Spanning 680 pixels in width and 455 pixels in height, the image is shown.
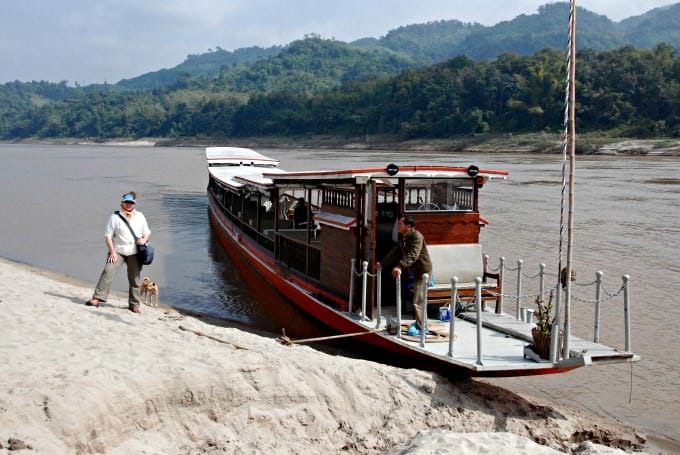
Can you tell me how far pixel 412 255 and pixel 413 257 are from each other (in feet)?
0.10

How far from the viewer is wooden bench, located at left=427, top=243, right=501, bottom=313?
9.73 meters

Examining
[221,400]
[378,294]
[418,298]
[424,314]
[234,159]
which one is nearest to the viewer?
[221,400]

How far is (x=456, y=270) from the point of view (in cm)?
989

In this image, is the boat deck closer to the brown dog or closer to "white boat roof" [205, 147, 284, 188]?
the brown dog

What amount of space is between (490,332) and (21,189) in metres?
39.1

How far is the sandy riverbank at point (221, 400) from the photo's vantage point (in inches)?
225

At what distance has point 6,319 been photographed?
25.9 ft

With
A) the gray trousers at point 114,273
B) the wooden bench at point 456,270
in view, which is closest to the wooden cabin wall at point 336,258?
the wooden bench at point 456,270

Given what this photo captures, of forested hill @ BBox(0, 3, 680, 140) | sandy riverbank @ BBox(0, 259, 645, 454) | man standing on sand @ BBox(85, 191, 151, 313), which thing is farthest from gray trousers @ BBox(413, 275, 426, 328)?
forested hill @ BBox(0, 3, 680, 140)

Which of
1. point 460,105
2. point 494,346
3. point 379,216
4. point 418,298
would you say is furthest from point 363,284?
point 460,105

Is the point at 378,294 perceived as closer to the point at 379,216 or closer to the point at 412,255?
the point at 412,255

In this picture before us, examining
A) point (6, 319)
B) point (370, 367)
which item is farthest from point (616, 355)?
point (6, 319)

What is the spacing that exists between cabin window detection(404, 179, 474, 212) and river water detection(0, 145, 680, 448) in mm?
2098

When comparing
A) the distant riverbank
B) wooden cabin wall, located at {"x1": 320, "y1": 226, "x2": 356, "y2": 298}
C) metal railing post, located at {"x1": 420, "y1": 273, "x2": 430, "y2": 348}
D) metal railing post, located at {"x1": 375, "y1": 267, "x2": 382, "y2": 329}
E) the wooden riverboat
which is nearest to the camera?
the wooden riverboat
